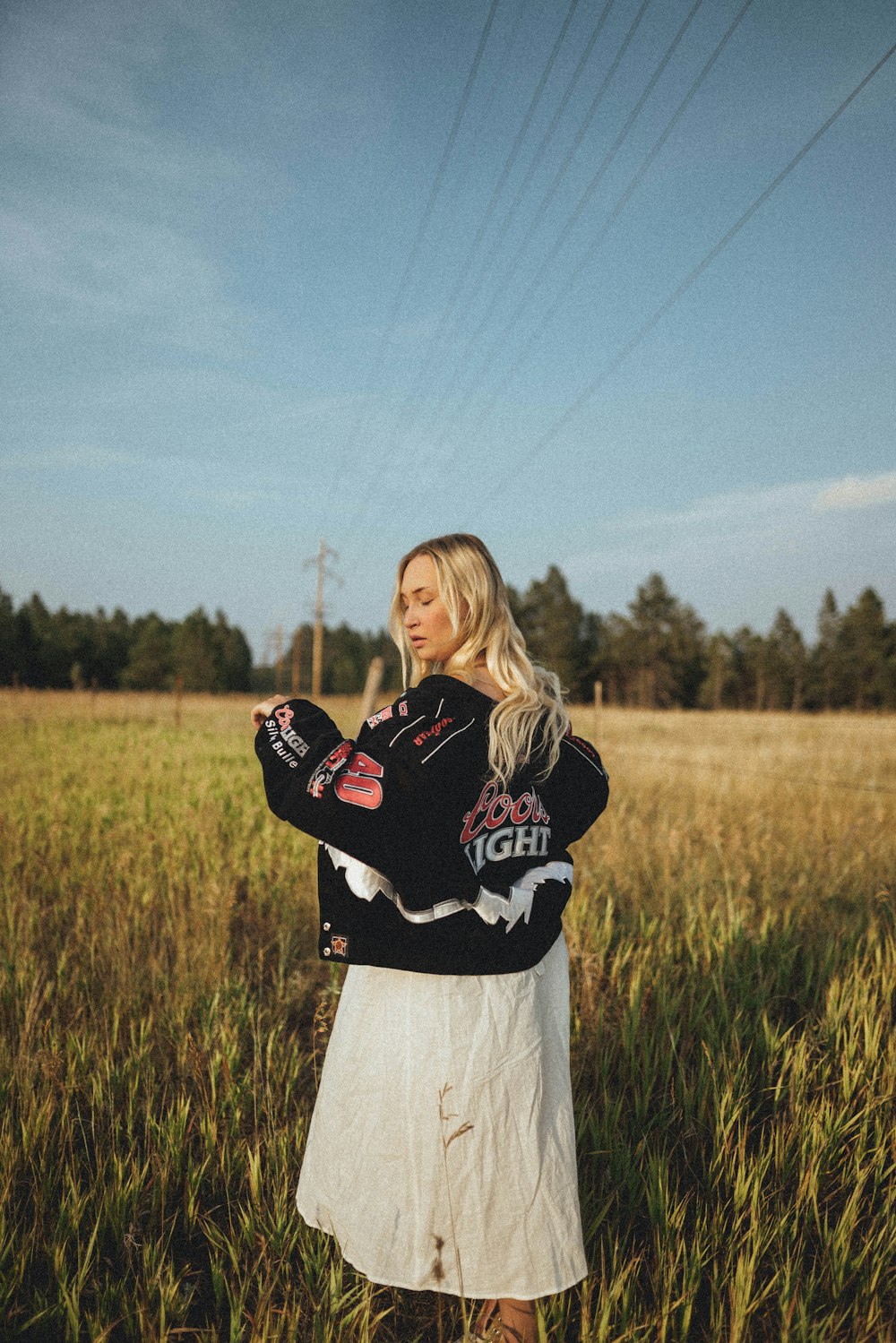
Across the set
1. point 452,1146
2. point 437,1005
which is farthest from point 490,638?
point 452,1146

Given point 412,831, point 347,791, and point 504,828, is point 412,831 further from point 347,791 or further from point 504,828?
point 504,828

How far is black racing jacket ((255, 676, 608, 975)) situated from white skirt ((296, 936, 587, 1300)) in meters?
0.10

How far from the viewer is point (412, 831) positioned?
5.01ft

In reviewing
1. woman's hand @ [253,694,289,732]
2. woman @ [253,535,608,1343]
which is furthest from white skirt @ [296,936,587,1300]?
woman's hand @ [253,694,289,732]

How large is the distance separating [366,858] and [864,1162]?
2.05 metres

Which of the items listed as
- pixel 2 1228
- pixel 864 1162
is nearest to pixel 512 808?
pixel 2 1228

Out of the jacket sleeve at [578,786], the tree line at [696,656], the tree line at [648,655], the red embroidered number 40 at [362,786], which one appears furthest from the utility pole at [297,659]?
the red embroidered number 40 at [362,786]

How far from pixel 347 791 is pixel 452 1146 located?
78cm

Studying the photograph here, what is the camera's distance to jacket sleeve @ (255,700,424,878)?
148cm

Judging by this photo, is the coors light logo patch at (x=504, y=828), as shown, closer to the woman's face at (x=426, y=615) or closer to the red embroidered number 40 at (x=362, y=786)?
the red embroidered number 40 at (x=362, y=786)

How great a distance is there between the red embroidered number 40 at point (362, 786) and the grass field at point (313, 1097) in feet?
3.82

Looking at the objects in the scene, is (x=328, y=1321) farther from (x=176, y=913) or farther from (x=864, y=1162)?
(x=176, y=913)

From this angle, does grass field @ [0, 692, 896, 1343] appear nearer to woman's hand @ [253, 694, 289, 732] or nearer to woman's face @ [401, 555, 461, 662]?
woman's hand @ [253, 694, 289, 732]

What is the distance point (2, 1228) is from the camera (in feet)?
5.88
